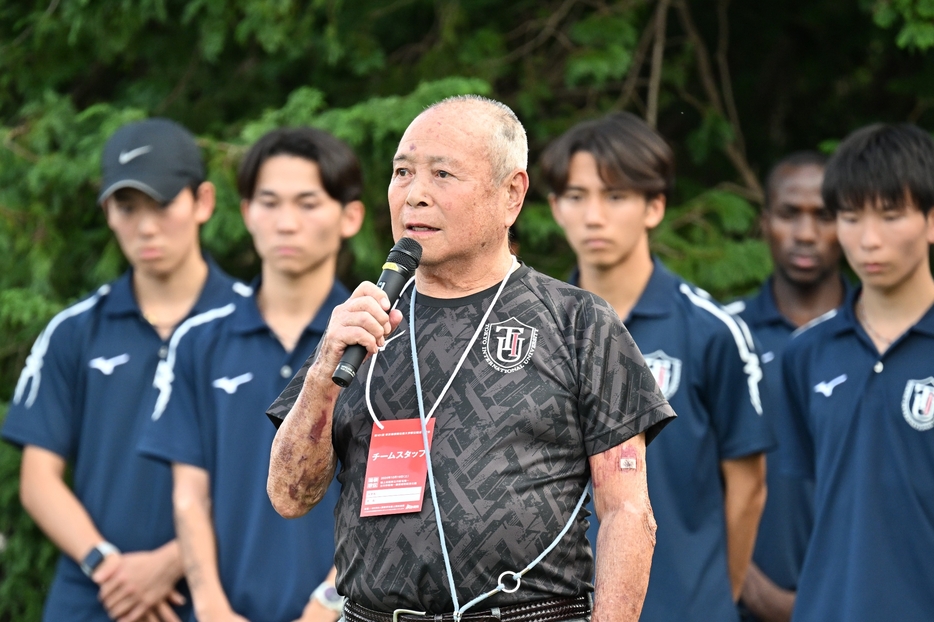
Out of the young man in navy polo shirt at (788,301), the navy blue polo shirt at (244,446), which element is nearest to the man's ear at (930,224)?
the young man in navy polo shirt at (788,301)

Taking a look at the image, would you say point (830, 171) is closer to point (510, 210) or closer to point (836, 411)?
point (836, 411)

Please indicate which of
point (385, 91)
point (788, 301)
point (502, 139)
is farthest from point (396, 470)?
point (385, 91)

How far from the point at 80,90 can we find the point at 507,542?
4.84 metres

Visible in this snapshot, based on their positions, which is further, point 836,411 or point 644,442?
point 836,411

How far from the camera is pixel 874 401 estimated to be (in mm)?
3932

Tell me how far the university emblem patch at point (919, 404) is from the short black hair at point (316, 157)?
2184mm

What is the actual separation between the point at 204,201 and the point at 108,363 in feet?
2.60

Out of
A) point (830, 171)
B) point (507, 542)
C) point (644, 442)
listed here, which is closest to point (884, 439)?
point (830, 171)

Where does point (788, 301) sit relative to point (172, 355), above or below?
above

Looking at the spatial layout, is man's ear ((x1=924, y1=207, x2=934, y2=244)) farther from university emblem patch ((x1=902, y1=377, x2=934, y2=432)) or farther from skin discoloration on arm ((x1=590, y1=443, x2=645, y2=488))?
skin discoloration on arm ((x1=590, y1=443, x2=645, y2=488))

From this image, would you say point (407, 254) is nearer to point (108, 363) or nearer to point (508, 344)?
point (508, 344)

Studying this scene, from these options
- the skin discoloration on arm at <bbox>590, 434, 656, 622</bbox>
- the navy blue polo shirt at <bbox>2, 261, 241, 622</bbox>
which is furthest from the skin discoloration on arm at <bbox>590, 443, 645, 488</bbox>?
the navy blue polo shirt at <bbox>2, 261, 241, 622</bbox>

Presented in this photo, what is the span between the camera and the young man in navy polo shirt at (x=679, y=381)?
159 inches

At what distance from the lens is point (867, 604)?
378cm
